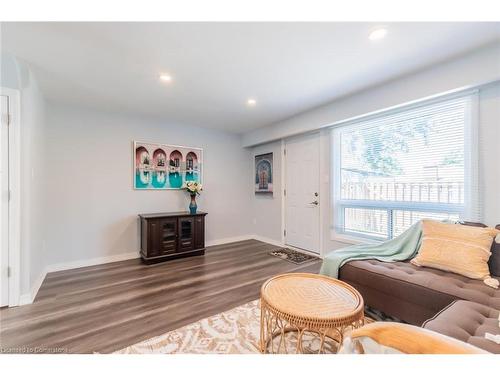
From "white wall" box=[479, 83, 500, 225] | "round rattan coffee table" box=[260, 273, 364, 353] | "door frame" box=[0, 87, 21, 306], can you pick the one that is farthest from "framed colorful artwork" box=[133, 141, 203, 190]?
"white wall" box=[479, 83, 500, 225]

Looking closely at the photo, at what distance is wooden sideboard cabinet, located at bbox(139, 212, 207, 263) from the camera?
130 inches

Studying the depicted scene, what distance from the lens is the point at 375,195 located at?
117 inches

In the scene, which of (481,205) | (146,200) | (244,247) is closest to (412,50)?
(481,205)

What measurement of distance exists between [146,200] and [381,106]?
3695 mm

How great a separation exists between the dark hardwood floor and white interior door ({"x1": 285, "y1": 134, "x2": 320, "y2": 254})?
2.25ft

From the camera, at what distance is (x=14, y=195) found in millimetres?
2090

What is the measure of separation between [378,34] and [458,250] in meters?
1.79

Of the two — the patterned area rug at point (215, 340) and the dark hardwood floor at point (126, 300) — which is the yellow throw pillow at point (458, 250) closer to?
the patterned area rug at point (215, 340)

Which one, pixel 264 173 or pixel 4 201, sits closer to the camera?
pixel 4 201

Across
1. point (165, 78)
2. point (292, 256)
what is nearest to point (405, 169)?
point (292, 256)

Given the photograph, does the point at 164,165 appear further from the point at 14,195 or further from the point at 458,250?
the point at 458,250

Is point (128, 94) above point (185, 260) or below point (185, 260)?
above

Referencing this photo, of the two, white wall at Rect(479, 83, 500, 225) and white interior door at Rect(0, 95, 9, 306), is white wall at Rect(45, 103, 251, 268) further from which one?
white wall at Rect(479, 83, 500, 225)
